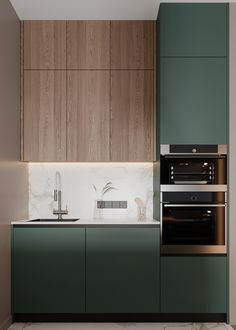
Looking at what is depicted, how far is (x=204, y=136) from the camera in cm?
383

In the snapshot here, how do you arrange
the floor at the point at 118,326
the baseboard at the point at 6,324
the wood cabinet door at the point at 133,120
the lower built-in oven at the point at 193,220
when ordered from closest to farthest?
the baseboard at the point at 6,324 < the floor at the point at 118,326 < the lower built-in oven at the point at 193,220 < the wood cabinet door at the point at 133,120

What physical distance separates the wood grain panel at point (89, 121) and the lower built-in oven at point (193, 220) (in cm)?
80

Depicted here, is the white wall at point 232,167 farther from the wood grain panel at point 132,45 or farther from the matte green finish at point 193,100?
the wood grain panel at point 132,45

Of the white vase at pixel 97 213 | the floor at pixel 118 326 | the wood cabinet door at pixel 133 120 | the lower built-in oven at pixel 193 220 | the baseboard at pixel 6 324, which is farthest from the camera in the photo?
the white vase at pixel 97 213

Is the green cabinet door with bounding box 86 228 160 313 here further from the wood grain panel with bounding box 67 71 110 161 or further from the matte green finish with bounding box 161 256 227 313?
the wood grain panel with bounding box 67 71 110 161

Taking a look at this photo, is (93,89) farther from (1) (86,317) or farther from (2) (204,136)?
(1) (86,317)

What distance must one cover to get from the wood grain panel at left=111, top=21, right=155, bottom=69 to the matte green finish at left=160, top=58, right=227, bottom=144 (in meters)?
0.40

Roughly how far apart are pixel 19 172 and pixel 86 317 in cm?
143

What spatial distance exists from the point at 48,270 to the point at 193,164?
5.05 ft

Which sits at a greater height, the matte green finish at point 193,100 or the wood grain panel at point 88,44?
the wood grain panel at point 88,44

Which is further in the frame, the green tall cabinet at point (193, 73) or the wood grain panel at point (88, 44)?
the wood grain panel at point (88, 44)

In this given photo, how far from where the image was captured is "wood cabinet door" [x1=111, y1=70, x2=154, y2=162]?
4188 millimetres

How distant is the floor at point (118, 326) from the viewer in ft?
12.1

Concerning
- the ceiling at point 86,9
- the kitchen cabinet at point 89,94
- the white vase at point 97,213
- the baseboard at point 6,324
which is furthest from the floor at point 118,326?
the ceiling at point 86,9
